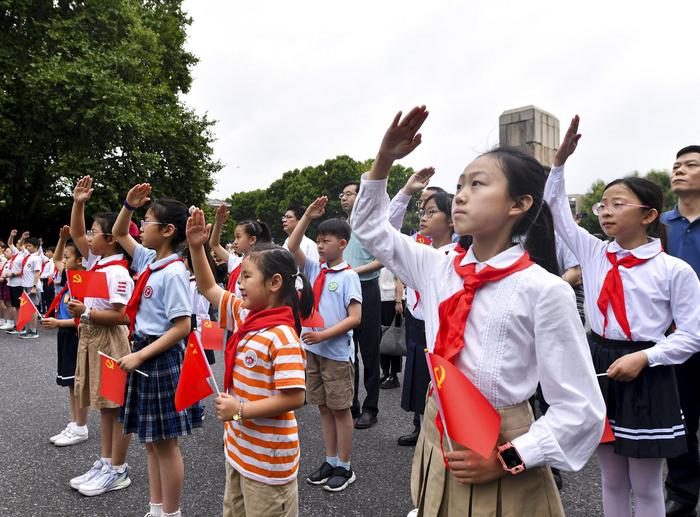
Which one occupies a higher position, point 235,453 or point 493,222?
point 493,222

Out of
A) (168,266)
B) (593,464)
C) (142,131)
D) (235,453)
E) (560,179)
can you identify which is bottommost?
(593,464)

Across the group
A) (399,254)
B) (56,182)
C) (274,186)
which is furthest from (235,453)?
(274,186)

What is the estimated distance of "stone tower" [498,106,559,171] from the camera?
845 centimetres

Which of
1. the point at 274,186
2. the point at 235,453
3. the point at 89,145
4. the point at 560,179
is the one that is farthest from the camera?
the point at 274,186

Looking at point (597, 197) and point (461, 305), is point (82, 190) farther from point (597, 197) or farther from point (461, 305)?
point (597, 197)

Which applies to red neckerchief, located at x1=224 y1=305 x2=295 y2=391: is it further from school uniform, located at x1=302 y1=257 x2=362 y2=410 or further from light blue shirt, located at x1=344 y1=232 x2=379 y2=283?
light blue shirt, located at x1=344 y1=232 x2=379 y2=283

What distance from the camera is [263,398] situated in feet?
6.39

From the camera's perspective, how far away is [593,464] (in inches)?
139

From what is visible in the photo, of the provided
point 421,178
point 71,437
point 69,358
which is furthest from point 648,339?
point 69,358

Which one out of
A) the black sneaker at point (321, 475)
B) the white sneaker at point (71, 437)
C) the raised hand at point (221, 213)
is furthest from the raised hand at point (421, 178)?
the white sneaker at point (71, 437)

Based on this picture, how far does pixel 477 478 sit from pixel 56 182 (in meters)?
17.8

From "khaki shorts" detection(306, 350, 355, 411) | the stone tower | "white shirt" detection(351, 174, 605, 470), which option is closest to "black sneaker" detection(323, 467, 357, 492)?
"khaki shorts" detection(306, 350, 355, 411)

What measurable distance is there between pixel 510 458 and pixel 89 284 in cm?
271

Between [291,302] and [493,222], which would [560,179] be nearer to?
[493,222]
